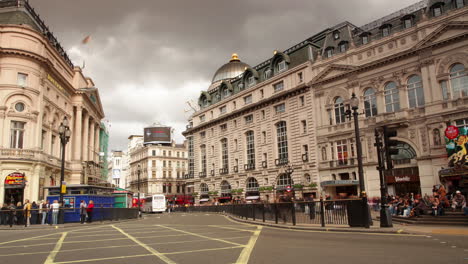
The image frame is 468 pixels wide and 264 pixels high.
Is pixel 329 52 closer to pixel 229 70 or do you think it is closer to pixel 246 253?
pixel 229 70

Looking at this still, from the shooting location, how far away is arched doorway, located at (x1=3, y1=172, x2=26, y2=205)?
34.2 m

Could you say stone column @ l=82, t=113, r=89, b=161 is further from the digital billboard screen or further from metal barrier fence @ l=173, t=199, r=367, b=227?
the digital billboard screen

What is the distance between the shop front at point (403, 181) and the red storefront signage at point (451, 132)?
483 cm

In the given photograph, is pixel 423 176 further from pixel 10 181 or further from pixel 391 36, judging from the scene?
pixel 10 181

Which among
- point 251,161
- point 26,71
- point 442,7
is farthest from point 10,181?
point 442,7

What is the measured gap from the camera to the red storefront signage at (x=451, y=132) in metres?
31.8

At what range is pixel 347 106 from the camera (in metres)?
35.7

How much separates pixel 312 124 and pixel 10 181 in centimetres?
3393

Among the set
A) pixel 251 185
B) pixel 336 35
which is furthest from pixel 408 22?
pixel 251 185

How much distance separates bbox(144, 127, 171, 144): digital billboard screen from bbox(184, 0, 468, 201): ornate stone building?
144 ft

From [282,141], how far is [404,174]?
17972 millimetres

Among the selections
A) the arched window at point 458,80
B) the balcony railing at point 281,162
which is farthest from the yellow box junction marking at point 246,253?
the balcony railing at point 281,162

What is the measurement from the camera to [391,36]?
125 feet

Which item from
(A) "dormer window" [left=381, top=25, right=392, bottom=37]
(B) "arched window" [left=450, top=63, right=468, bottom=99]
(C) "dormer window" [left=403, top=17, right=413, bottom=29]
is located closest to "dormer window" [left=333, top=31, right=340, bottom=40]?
(A) "dormer window" [left=381, top=25, right=392, bottom=37]
